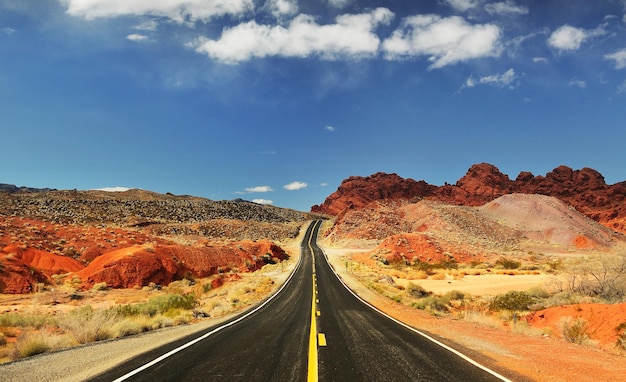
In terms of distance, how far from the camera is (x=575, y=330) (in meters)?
13.5

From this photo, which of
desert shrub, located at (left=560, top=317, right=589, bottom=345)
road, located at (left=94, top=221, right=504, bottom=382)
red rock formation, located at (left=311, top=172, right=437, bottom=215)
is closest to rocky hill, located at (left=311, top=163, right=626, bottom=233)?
red rock formation, located at (left=311, top=172, right=437, bottom=215)

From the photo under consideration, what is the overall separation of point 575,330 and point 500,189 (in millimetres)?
139405

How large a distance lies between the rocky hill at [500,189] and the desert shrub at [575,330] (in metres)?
103

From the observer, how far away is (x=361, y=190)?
15525cm

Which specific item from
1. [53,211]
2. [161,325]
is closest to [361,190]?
[53,211]

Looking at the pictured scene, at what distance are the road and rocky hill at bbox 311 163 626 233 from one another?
10721cm

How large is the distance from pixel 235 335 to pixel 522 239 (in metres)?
81.3

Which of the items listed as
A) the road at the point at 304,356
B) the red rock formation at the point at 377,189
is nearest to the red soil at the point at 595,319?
the road at the point at 304,356

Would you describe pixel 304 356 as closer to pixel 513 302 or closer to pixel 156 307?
pixel 156 307

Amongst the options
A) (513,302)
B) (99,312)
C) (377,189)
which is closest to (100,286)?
(99,312)

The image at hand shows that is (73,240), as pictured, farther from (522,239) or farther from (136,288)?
(522,239)

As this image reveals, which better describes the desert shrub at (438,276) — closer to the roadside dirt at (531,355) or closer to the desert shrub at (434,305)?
the desert shrub at (434,305)

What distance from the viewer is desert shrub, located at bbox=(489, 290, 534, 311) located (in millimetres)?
21438

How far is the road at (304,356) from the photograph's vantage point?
6430mm
